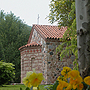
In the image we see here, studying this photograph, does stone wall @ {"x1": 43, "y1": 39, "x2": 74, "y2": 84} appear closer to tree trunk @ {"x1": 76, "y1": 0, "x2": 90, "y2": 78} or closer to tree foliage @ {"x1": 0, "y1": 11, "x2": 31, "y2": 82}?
tree foliage @ {"x1": 0, "y1": 11, "x2": 31, "y2": 82}

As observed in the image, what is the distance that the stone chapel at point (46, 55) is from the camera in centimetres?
1331

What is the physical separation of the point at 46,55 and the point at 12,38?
1280cm

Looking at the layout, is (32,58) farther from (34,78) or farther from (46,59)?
(34,78)

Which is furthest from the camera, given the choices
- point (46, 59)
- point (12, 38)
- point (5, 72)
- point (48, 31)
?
point (12, 38)

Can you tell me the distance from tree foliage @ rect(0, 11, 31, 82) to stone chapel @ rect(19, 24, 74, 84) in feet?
27.3

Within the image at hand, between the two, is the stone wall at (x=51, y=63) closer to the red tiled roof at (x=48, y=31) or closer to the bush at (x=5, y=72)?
the red tiled roof at (x=48, y=31)

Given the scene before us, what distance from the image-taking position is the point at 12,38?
25000mm

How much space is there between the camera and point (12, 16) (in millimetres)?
27125

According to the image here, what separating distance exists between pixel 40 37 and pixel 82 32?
12660 millimetres

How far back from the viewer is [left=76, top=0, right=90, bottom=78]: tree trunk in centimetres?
187

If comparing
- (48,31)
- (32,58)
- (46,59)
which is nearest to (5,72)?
(46,59)

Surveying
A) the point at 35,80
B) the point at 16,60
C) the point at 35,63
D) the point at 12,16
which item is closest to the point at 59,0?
the point at 35,63

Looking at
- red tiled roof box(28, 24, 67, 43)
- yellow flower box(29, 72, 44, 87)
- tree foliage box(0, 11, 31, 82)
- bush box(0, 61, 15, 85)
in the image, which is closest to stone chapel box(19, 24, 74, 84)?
red tiled roof box(28, 24, 67, 43)

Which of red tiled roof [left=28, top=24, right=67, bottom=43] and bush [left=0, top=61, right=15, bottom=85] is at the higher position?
red tiled roof [left=28, top=24, right=67, bottom=43]
